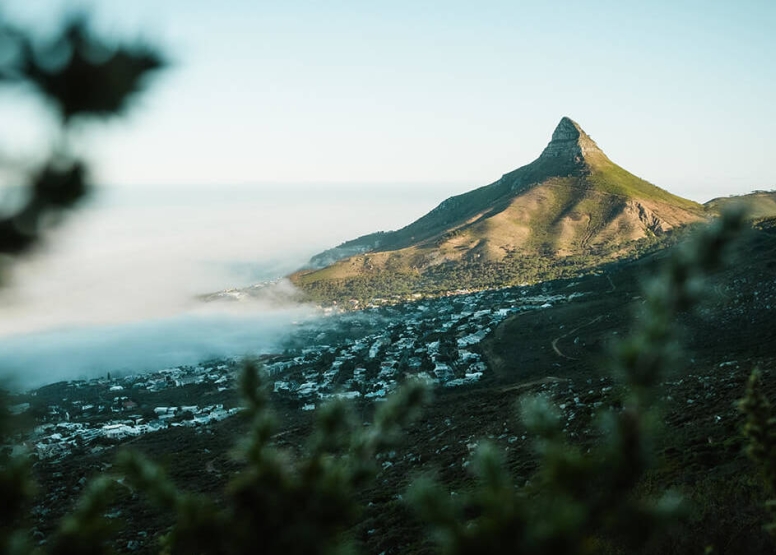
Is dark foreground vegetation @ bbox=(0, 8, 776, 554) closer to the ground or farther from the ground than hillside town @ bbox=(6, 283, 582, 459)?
farther from the ground

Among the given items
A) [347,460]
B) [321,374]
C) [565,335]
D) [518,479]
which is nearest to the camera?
[347,460]

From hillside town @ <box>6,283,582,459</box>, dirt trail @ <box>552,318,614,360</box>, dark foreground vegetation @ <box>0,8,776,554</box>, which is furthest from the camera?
hillside town @ <box>6,283,582,459</box>

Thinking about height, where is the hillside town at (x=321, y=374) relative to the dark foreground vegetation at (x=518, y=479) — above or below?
below

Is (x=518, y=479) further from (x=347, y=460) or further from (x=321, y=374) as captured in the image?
(x=321, y=374)

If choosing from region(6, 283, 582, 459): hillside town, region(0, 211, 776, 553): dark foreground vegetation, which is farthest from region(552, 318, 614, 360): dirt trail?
region(0, 211, 776, 553): dark foreground vegetation

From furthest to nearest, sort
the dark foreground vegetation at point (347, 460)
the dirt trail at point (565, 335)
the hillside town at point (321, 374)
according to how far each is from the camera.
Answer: the hillside town at point (321, 374)
the dirt trail at point (565, 335)
the dark foreground vegetation at point (347, 460)

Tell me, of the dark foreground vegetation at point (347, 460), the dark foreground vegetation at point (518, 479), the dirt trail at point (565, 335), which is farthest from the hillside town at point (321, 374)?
the dark foreground vegetation at point (347, 460)

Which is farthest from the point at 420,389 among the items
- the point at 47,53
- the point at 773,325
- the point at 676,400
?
the point at 773,325

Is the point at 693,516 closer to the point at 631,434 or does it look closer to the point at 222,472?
the point at 631,434

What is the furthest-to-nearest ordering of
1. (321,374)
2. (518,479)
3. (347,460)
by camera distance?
(321,374) → (518,479) → (347,460)

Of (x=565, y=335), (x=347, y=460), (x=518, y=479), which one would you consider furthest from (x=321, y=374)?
(x=347, y=460)

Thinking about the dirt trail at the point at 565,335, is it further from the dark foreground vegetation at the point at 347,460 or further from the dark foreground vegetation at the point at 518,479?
the dark foreground vegetation at the point at 347,460

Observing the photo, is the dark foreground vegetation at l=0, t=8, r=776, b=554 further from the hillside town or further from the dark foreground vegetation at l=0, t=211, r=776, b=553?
the hillside town
